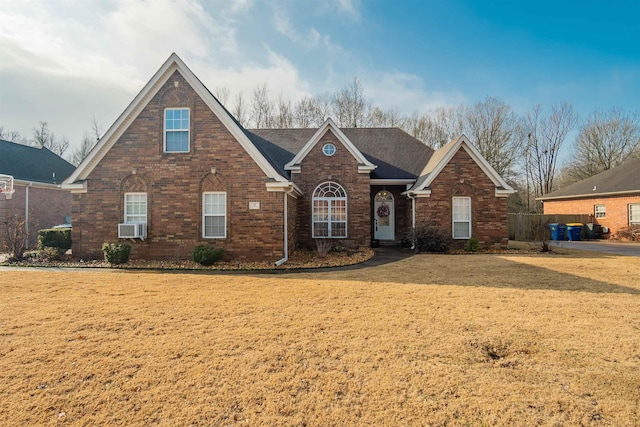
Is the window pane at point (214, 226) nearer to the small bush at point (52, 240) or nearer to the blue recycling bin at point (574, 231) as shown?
the small bush at point (52, 240)

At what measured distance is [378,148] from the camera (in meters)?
19.3

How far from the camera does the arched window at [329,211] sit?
15914mm

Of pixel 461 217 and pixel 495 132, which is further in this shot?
pixel 495 132

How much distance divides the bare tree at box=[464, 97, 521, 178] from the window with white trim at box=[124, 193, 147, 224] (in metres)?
31.6

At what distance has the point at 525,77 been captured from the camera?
762 inches

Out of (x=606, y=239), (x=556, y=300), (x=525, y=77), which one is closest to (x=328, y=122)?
(x=556, y=300)

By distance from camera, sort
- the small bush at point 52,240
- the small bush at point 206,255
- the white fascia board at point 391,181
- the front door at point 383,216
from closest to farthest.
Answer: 1. the small bush at point 206,255
2. the small bush at point 52,240
3. the white fascia board at point 391,181
4. the front door at point 383,216

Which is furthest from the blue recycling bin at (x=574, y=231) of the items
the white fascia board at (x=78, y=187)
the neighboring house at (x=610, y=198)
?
the white fascia board at (x=78, y=187)

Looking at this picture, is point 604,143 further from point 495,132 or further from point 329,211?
point 329,211

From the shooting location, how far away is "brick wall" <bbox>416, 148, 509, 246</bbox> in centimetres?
1588

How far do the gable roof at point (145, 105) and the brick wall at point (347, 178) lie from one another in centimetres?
392

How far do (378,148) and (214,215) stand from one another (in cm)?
1103

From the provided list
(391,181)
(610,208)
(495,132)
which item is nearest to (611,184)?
(610,208)

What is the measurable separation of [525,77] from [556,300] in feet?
57.7
